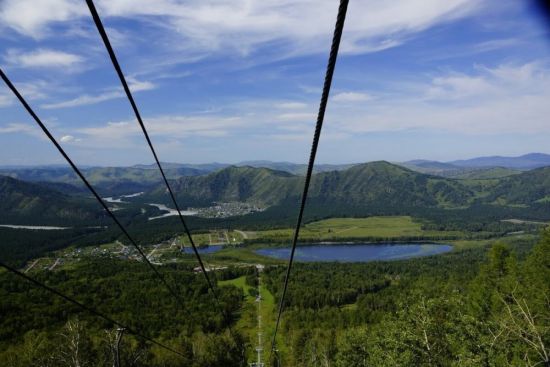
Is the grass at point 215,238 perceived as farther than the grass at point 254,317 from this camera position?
Yes

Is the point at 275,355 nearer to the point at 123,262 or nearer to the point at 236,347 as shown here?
the point at 236,347

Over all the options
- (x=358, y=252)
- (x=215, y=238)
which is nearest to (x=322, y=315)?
(x=358, y=252)

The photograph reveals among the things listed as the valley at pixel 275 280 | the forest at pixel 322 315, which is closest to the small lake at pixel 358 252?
the valley at pixel 275 280

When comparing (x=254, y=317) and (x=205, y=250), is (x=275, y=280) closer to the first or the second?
(x=254, y=317)

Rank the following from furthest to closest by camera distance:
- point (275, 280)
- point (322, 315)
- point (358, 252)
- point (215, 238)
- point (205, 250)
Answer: point (215, 238) → point (205, 250) → point (358, 252) → point (275, 280) → point (322, 315)

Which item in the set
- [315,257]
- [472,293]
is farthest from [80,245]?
[472,293]

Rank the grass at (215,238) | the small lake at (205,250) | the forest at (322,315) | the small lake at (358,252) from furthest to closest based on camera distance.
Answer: the grass at (215,238), the small lake at (205,250), the small lake at (358,252), the forest at (322,315)

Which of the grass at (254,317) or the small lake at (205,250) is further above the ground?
the grass at (254,317)

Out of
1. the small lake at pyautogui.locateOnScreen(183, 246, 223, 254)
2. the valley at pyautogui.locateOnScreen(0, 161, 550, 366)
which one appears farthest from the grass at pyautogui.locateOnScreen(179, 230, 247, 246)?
the small lake at pyautogui.locateOnScreen(183, 246, 223, 254)

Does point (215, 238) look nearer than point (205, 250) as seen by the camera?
No

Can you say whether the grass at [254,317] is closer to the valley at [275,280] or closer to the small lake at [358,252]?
the valley at [275,280]
